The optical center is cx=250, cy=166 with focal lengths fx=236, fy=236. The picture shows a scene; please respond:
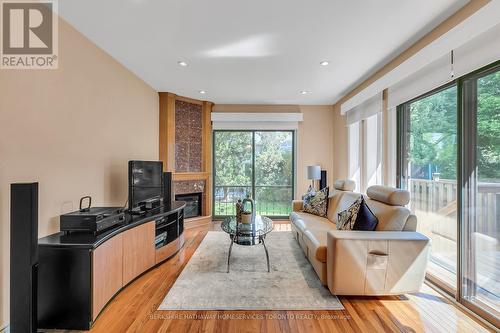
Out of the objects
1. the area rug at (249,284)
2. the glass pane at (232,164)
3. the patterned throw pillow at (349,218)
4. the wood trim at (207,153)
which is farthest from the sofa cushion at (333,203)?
the wood trim at (207,153)

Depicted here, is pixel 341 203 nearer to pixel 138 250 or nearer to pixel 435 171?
pixel 435 171

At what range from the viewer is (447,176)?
7.89ft

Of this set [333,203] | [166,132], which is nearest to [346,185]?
[333,203]

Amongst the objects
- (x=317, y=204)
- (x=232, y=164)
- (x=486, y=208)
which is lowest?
(x=317, y=204)

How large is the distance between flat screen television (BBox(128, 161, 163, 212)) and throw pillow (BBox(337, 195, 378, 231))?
2.40 meters

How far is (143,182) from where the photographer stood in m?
3.01

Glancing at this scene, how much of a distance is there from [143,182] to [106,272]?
1.20 meters

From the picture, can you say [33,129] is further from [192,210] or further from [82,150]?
[192,210]

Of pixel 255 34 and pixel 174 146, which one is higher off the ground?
pixel 255 34

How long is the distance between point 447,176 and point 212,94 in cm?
371

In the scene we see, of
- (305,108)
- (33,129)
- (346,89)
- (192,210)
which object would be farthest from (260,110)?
(33,129)

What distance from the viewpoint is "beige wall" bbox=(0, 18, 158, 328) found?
5.78 feet

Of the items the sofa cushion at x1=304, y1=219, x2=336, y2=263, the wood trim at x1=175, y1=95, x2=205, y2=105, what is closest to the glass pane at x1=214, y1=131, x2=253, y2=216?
the wood trim at x1=175, y1=95, x2=205, y2=105

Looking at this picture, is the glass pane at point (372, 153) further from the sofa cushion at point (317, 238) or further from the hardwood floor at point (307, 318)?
the hardwood floor at point (307, 318)
